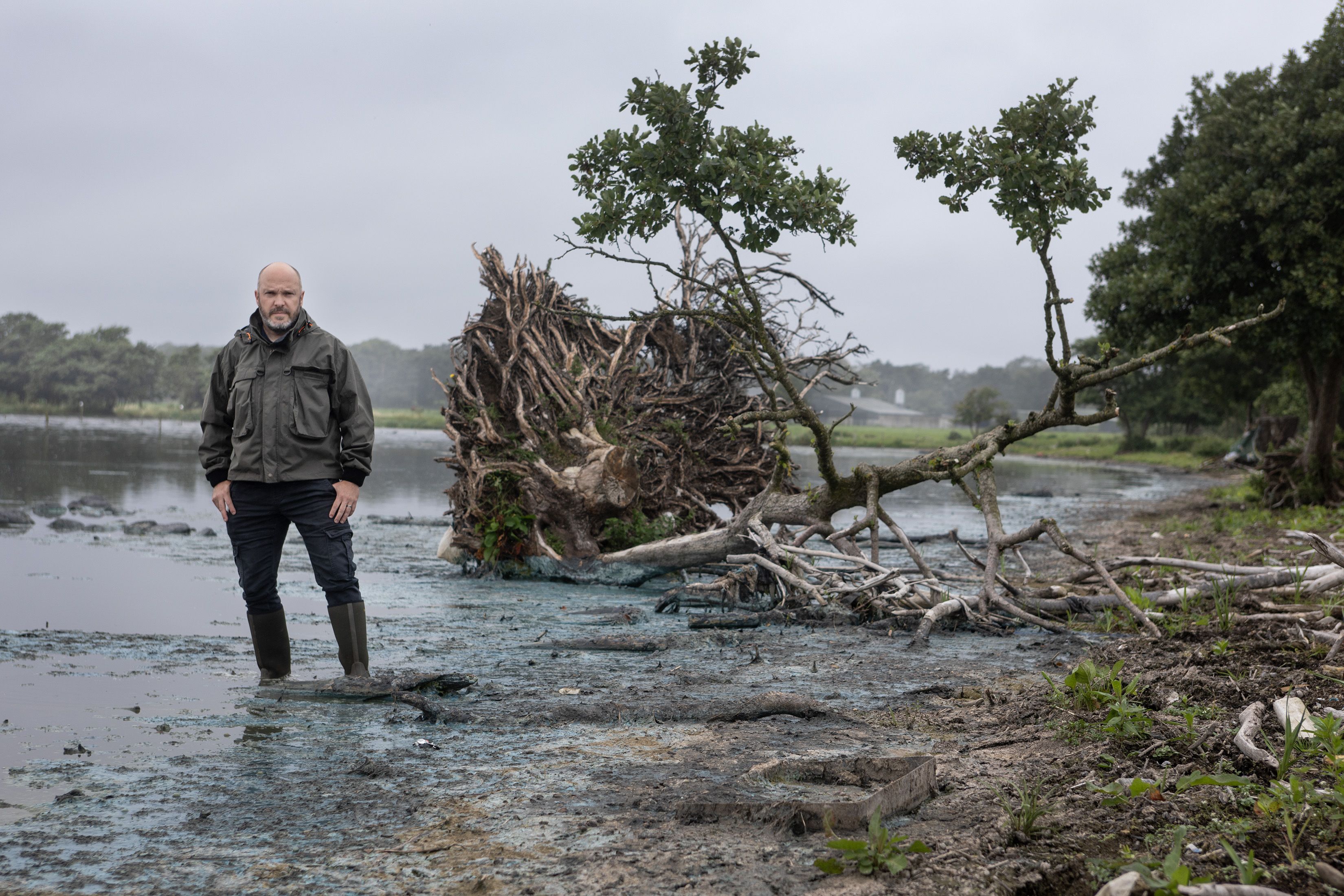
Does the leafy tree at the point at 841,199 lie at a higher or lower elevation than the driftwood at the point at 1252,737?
higher

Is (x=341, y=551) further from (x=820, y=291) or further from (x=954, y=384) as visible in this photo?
(x=954, y=384)

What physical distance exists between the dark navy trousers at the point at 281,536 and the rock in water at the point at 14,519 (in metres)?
9.69

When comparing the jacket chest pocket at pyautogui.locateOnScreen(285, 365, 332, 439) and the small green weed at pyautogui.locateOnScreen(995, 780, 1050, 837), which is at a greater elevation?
the jacket chest pocket at pyautogui.locateOnScreen(285, 365, 332, 439)

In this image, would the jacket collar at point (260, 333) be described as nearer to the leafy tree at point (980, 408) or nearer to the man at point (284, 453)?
the man at point (284, 453)

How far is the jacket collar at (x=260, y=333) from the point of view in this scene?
17.0ft

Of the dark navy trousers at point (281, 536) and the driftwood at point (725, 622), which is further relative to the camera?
the driftwood at point (725, 622)

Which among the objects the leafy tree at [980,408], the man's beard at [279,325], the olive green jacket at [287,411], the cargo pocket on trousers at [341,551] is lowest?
the cargo pocket on trousers at [341,551]

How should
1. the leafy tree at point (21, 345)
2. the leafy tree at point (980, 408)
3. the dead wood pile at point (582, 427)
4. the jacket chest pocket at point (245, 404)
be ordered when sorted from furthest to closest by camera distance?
the leafy tree at point (21, 345)
the leafy tree at point (980, 408)
the dead wood pile at point (582, 427)
the jacket chest pocket at point (245, 404)

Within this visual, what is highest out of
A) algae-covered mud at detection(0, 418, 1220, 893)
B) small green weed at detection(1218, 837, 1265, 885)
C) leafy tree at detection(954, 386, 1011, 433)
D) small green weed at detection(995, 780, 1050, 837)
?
leafy tree at detection(954, 386, 1011, 433)

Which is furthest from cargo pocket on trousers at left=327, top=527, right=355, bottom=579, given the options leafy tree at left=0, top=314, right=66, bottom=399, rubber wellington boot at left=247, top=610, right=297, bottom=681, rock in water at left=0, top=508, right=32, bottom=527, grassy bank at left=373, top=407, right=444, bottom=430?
leafy tree at left=0, top=314, right=66, bottom=399

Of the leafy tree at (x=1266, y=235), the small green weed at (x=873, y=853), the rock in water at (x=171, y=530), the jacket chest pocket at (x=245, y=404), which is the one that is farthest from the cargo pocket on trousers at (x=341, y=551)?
the leafy tree at (x=1266, y=235)

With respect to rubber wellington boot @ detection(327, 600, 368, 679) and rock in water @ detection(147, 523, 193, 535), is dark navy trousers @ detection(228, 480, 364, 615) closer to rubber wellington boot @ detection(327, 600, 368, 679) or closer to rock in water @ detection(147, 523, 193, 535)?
rubber wellington boot @ detection(327, 600, 368, 679)

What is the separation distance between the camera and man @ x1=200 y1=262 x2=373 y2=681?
5.10 meters

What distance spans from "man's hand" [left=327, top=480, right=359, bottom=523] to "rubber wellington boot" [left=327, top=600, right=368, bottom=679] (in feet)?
1.48
